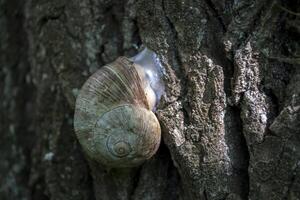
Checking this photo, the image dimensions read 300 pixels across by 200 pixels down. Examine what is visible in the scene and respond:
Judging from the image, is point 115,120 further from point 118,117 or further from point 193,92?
point 193,92

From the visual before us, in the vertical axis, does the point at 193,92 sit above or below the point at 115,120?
above

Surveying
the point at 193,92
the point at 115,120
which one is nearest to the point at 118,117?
the point at 115,120

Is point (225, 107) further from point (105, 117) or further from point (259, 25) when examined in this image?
point (105, 117)
